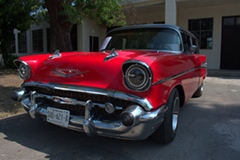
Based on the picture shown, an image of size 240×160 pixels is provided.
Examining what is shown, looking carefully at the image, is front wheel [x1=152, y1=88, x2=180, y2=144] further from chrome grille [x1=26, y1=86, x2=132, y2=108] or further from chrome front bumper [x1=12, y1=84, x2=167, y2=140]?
chrome grille [x1=26, y1=86, x2=132, y2=108]

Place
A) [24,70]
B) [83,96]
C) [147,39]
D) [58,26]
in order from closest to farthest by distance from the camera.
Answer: [83,96] < [24,70] < [147,39] < [58,26]

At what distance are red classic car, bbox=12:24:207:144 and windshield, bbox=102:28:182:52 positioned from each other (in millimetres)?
231

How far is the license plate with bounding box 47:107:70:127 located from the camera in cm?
271

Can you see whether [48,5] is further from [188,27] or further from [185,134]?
[188,27]

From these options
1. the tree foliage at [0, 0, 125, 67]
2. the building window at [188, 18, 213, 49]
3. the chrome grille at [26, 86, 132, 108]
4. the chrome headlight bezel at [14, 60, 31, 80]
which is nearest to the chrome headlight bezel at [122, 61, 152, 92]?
the chrome grille at [26, 86, 132, 108]

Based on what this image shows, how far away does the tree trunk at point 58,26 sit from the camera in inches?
293

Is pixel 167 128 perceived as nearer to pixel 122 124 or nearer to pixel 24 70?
pixel 122 124

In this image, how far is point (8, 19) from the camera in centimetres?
1184

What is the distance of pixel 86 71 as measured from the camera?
2.74m

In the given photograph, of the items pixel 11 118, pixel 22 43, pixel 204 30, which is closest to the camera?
pixel 11 118

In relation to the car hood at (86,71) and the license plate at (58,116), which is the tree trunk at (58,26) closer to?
the car hood at (86,71)

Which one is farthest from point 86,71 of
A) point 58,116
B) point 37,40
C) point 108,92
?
point 37,40

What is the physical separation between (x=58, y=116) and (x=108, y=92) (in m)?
0.77

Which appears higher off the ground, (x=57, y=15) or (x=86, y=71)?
(x=57, y=15)
